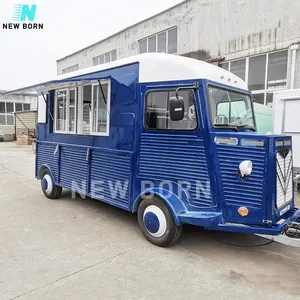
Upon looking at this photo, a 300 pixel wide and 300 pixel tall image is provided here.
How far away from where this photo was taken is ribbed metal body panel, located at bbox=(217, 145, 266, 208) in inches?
129

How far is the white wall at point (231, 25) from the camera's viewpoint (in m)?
9.75

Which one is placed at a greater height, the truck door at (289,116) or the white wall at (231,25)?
the white wall at (231,25)

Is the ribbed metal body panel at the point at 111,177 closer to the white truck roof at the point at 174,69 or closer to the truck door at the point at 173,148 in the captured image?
the truck door at the point at 173,148

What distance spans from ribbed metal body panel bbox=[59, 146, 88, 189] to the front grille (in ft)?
10.9

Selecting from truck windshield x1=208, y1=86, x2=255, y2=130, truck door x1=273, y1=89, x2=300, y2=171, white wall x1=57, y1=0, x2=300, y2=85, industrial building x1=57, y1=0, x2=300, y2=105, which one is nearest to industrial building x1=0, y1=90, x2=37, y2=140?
white wall x1=57, y1=0, x2=300, y2=85

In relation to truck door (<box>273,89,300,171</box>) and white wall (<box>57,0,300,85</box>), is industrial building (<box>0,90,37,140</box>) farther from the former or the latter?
truck door (<box>273,89,300,171</box>)

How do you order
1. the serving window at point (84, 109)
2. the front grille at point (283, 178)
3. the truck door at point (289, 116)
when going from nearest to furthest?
the front grille at point (283, 178) → the serving window at point (84, 109) → the truck door at point (289, 116)

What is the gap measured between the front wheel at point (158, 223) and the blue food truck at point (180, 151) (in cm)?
1

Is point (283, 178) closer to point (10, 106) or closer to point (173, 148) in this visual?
point (173, 148)

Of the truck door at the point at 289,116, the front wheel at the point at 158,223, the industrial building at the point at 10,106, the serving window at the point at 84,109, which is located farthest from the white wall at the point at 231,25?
the industrial building at the point at 10,106

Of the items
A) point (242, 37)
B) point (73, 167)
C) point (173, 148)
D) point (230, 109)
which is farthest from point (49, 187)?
point (242, 37)

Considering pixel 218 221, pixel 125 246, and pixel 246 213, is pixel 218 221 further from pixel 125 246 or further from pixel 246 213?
pixel 125 246

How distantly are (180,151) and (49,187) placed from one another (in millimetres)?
3931

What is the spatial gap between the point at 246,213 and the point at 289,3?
9.28 m
